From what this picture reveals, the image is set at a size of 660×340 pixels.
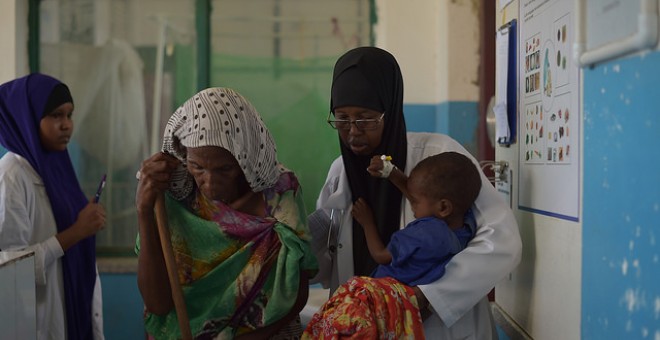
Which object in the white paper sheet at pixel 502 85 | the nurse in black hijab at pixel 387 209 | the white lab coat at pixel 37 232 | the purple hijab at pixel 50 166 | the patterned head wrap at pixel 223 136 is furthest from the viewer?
the purple hijab at pixel 50 166

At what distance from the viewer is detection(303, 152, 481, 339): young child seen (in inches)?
69.9

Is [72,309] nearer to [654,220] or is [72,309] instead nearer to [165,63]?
[165,63]

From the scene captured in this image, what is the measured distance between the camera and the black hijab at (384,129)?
212 cm

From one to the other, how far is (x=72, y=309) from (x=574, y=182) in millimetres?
2444

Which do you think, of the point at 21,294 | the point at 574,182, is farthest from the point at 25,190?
the point at 574,182

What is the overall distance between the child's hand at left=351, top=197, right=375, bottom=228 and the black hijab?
38 mm

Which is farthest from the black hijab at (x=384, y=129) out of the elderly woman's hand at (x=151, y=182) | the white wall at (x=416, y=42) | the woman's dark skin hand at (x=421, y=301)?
the white wall at (x=416, y=42)

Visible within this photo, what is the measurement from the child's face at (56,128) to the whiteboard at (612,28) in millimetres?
2453

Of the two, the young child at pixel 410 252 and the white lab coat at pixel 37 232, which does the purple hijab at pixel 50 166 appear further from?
the young child at pixel 410 252

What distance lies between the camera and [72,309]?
3.23m

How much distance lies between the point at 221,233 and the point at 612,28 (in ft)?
3.57

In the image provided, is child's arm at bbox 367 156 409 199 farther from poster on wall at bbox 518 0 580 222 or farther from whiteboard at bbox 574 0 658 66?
whiteboard at bbox 574 0 658 66

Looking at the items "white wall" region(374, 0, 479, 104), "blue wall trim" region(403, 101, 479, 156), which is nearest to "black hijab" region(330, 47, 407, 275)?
"blue wall trim" region(403, 101, 479, 156)

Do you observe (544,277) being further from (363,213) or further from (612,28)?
(612,28)
